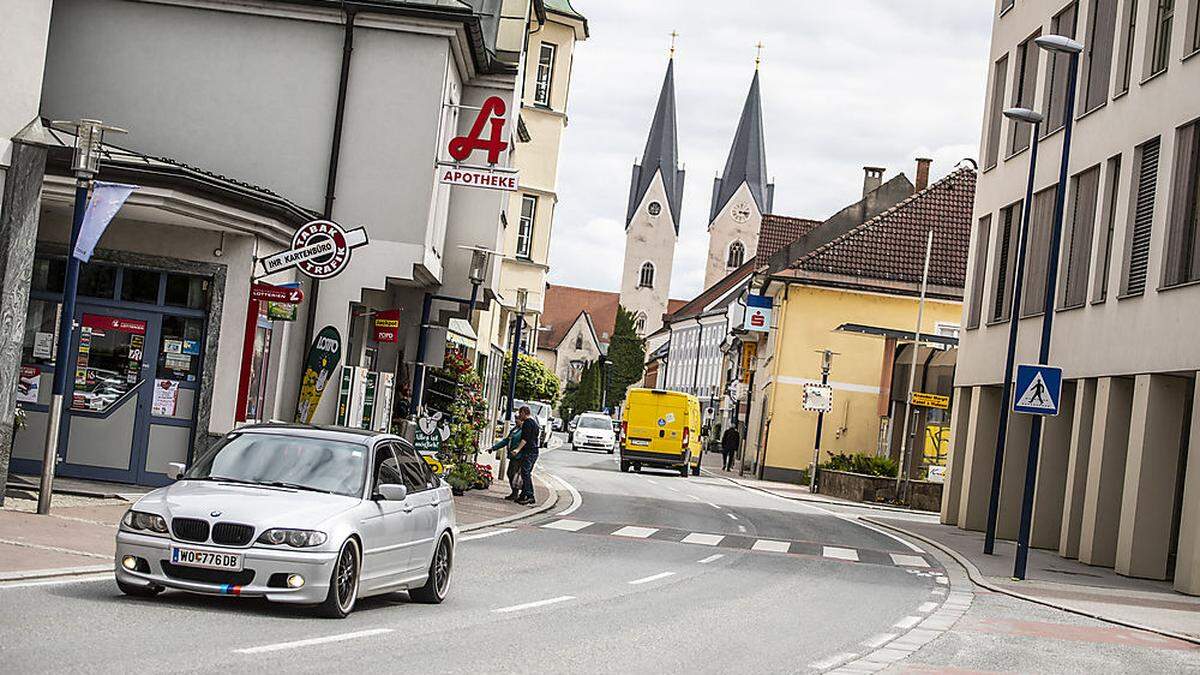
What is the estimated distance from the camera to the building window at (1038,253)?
114 ft

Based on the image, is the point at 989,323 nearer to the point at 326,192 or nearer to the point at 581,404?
the point at 326,192

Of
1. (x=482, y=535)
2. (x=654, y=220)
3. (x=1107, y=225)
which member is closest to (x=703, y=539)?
(x=482, y=535)

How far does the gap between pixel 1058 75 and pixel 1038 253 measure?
12.6 ft

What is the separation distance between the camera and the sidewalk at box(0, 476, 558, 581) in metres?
13.7

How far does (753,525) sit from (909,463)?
2320 cm

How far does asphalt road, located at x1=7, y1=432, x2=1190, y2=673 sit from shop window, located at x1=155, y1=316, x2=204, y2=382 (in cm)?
473

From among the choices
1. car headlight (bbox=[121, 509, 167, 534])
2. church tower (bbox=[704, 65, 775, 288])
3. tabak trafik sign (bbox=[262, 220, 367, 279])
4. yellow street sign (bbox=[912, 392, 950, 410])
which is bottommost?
car headlight (bbox=[121, 509, 167, 534])

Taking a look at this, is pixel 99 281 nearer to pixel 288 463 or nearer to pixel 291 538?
pixel 288 463

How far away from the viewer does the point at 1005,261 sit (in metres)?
38.0

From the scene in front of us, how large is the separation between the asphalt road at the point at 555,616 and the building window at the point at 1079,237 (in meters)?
7.69

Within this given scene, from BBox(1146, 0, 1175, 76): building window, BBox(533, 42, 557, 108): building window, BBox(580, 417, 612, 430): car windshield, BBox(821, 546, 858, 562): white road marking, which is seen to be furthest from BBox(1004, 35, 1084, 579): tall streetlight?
BBox(580, 417, 612, 430): car windshield

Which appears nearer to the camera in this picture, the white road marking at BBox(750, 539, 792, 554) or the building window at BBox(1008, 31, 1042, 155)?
the white road marking at BBox(750, 539, 792, 554)

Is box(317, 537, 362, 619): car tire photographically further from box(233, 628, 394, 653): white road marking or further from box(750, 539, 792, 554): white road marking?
box(750, 539, 792, 554): white road marking

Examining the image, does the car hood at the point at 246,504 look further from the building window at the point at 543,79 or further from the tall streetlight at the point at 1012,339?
the building window at the point at 543,79
